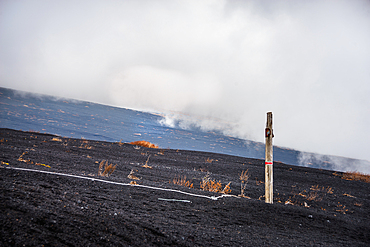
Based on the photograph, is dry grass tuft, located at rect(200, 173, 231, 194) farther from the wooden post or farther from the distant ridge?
the distant ridge

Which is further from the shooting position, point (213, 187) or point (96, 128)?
point (96, 128)

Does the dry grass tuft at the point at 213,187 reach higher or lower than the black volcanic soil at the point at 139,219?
lower

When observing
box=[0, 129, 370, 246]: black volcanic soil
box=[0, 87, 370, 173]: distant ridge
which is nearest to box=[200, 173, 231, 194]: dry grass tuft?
box=[0, 129, 370, 246]: black volcanic soil

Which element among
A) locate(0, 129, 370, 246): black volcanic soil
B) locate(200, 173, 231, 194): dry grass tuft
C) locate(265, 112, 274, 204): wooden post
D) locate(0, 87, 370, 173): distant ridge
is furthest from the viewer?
locate(0, 87, 370, 173): distant ridge

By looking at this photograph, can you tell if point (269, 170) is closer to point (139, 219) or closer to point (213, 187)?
point (213, 187)

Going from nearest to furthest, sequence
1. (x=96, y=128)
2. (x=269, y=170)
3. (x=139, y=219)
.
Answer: (x=139, y=219)
(x=269, y=170)
(x=96, y=128)

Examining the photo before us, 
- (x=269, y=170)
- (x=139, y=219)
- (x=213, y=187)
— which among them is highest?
(x=269, y=170)

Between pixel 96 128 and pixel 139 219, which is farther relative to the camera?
pixel 96 128

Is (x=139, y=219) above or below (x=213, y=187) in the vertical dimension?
above

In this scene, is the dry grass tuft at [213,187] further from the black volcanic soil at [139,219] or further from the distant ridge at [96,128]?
the distant ridge at [96,128]

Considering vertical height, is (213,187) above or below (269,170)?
below

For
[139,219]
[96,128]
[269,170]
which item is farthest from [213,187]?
[96,128]

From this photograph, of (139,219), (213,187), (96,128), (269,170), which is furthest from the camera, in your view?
(96,128)

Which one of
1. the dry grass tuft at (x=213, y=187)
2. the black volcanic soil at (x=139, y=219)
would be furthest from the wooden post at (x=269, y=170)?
the dry grass tuft at (x=213, y=187)
